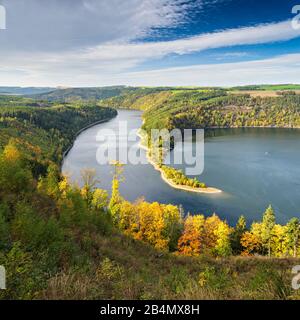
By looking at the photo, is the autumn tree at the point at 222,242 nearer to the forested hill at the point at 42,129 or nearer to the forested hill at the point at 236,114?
the forested hill at the point at 42,129

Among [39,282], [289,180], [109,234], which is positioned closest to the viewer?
[39,282]

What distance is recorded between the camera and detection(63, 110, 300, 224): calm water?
44.4 m

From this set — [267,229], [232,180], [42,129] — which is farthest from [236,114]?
[267,229]

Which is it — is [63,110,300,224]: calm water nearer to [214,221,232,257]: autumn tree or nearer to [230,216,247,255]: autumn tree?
[230,216,247,255]: autumn tree

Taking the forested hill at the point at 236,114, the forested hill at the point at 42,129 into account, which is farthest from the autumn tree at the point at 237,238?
the forested hill at the point at 236,114

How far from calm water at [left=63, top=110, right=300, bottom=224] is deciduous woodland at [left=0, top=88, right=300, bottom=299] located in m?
4.69

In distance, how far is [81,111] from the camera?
15438cm

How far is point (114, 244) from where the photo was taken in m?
13.5

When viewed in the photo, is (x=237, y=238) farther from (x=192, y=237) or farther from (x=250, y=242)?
(x=192, y=237)

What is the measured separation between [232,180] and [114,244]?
4713cm

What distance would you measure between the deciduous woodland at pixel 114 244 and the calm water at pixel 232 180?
469 cm
